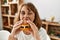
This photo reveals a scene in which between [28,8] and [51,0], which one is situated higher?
[51,0]

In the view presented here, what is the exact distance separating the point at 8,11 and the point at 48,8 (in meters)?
1.15

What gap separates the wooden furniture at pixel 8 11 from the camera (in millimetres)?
2931

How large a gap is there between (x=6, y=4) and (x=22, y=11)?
2171 mm

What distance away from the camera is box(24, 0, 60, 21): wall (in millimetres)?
2246

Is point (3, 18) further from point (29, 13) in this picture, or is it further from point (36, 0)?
point (29, 13)

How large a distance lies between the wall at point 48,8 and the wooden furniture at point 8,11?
0.57 metres

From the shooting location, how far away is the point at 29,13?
1003mm

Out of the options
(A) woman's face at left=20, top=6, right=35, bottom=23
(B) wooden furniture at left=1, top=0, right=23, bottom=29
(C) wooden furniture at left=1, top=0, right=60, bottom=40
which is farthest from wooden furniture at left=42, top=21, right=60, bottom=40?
(A) woman's face at left=20, top=6, right=35, bottom=23

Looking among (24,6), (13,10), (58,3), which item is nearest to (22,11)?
(24,6)

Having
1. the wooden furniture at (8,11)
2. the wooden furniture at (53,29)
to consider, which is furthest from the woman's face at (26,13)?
the wooden furniture at (8,11)

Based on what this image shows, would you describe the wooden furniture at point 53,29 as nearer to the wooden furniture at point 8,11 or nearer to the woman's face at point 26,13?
the wooden furniture at point 8,11

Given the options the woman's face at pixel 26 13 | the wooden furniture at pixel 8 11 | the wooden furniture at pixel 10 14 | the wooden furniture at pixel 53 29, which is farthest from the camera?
the wooden furniture at pixel 8 11

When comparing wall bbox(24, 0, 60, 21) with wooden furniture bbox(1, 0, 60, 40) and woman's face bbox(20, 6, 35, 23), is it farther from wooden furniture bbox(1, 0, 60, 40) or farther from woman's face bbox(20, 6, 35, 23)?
woman's face bbox(20, 6, 35, 23)

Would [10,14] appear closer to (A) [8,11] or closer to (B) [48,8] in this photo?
(A) [8,11]
